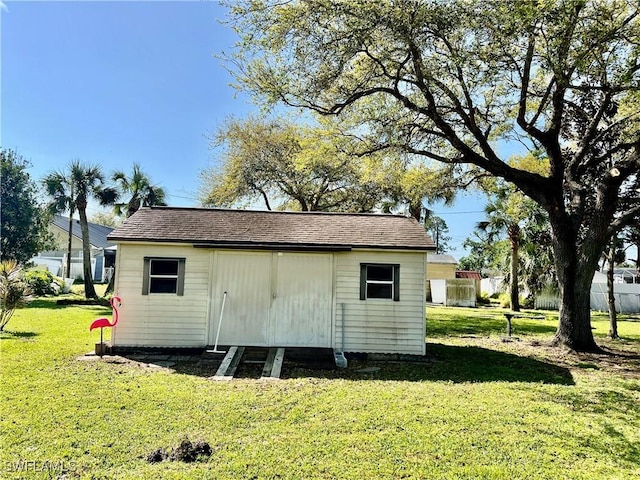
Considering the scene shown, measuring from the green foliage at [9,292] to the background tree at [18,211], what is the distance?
15.0m

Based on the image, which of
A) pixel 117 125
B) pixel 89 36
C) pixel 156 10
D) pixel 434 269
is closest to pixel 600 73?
pixel 156 10

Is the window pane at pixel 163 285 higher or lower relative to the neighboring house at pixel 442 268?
lower

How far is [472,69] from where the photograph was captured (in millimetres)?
9836

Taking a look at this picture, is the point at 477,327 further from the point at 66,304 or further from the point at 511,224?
the point at 66,304

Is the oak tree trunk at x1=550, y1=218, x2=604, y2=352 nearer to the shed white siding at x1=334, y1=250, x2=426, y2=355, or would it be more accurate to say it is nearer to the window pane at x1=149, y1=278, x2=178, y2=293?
the shed white siding at x1=334, y1=250, x2=426, y2=355

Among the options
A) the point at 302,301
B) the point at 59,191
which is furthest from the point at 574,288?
the point at 59,191

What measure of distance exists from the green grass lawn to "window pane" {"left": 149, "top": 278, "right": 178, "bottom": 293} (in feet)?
6.05

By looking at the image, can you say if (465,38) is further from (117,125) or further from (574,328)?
(117,125)

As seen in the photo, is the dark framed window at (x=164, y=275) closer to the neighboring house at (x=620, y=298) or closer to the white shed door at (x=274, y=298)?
the white shed door at (x=274, y=298)

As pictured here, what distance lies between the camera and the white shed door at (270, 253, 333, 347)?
31.1ft

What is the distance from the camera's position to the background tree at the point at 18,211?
2461 cm

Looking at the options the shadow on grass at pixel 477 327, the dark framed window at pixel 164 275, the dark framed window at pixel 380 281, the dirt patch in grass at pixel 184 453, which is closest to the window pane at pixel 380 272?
the dark framed window at pixel 380 281

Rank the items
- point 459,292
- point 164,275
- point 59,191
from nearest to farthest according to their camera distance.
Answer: point 164,275 < point 59,191 < point 459,292

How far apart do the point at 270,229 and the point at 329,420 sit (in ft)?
18.8
